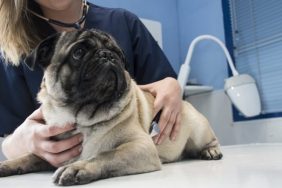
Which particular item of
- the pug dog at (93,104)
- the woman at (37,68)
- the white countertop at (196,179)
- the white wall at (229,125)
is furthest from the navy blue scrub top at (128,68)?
the white wall at (229,125)

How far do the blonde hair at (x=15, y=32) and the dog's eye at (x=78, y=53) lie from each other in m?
0.38

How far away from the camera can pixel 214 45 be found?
212 cm

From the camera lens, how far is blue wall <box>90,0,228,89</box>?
2.11m

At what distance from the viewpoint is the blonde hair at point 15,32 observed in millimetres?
1162

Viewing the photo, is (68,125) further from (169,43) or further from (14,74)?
(169,43)

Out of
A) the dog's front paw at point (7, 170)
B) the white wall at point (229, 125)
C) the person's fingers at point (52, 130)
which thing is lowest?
the white wall at point (229, 125)

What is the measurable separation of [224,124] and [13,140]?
1.30 m

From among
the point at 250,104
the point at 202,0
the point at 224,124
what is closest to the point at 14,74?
the point at 250,104

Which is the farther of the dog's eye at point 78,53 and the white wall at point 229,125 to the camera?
the white wall at point 229,125

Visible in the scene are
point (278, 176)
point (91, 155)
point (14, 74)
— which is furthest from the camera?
point (14, 74)

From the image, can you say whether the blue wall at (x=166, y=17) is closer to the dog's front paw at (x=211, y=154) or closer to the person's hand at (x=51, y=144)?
the dog's front paw at (x=211, y=154)

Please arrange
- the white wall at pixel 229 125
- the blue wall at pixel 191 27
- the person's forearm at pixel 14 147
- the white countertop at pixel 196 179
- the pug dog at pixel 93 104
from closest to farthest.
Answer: the white countertop at pixel 196 179 < the pug dog at pixel 93 104 < the person's forearm at pixel 14 147 < the white wall at pixel 229 125 < the blue wall at pixel 191 27

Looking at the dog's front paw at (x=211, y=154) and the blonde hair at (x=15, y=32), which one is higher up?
the blonde hair at (x=15, y=32)

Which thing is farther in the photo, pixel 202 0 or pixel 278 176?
pixel 202 0
